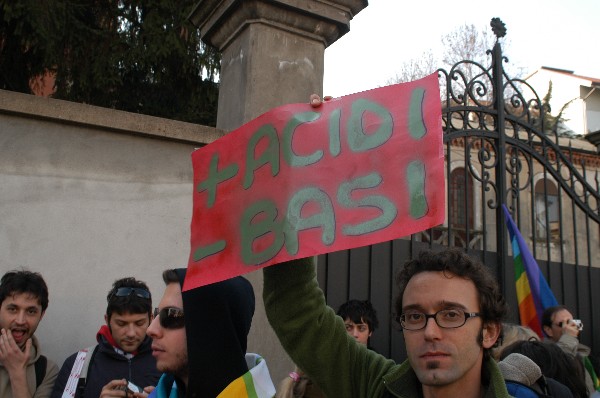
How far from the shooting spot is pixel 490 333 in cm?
200

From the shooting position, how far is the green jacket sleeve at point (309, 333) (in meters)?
2.04

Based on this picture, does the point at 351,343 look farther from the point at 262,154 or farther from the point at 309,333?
the point at 262,154

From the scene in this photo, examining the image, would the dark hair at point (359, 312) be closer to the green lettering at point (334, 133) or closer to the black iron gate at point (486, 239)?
the black iron gate at point (486, 239)

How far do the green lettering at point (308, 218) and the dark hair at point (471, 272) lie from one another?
348mm

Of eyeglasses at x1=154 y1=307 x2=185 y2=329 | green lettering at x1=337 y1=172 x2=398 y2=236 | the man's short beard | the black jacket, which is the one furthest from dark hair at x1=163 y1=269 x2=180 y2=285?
the black jacket

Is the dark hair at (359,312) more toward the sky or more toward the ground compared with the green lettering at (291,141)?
more toward the ground

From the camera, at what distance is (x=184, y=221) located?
4316 millimetres

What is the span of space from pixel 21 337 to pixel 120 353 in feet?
1.78

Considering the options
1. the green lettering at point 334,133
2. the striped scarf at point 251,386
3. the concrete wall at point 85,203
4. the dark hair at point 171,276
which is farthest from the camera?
the concrete wall at point 85,203

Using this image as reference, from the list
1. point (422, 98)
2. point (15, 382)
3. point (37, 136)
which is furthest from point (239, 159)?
point (37, 136)

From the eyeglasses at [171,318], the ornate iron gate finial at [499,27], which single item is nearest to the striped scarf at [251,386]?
the eyeglasses at [171,318]

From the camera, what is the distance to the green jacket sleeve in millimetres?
2045

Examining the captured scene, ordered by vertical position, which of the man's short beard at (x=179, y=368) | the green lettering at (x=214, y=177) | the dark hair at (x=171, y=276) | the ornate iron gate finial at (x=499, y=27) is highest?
the ornate iron gate finial at (x=499, y=27)

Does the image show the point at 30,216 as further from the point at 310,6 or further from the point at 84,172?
the point at 310,6
